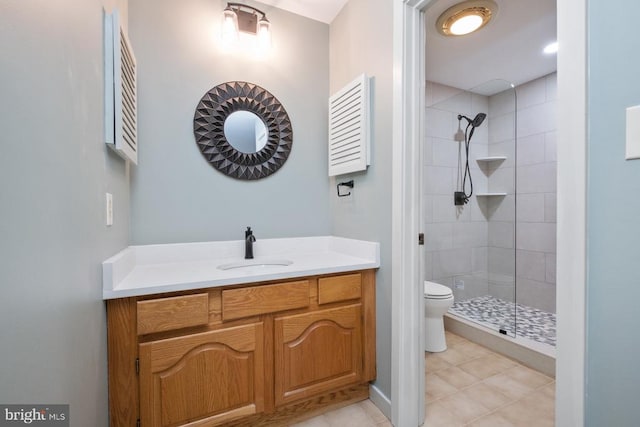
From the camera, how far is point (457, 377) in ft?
6.31

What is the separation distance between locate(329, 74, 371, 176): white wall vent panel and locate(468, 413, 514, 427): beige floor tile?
1523 millimetres

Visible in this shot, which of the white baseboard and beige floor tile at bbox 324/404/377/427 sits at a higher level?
the white baseboard

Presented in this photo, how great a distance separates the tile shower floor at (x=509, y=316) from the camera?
2.37 metres

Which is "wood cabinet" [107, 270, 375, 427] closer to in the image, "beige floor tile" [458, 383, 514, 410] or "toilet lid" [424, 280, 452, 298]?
"beige floor tile" [458, 383, 514, 410]

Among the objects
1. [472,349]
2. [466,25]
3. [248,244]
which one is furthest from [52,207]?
[472,349]

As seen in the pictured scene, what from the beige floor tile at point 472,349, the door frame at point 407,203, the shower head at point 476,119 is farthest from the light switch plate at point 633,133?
the shower head at point 476,119

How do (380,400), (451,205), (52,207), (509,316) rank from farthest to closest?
1. (451,205)
2. (509,316)
3. (380,400)
4. (52,207)

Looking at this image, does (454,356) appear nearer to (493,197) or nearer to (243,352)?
(243,352)

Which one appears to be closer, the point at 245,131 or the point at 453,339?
the point at 245,131

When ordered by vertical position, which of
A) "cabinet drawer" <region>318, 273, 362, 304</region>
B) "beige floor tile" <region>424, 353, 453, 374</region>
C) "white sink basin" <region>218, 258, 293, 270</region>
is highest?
"white sink basin" <region>218, 258, 293, 270</region>

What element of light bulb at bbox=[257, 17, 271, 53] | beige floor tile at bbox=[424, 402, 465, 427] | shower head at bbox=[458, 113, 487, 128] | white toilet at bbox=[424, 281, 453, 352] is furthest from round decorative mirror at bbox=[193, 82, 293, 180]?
shower head at bbox=[458, 113, 487, 128]

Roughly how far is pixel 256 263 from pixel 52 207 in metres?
1.19

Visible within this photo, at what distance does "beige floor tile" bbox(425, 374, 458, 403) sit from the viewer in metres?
1.73

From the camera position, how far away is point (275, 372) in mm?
1395
